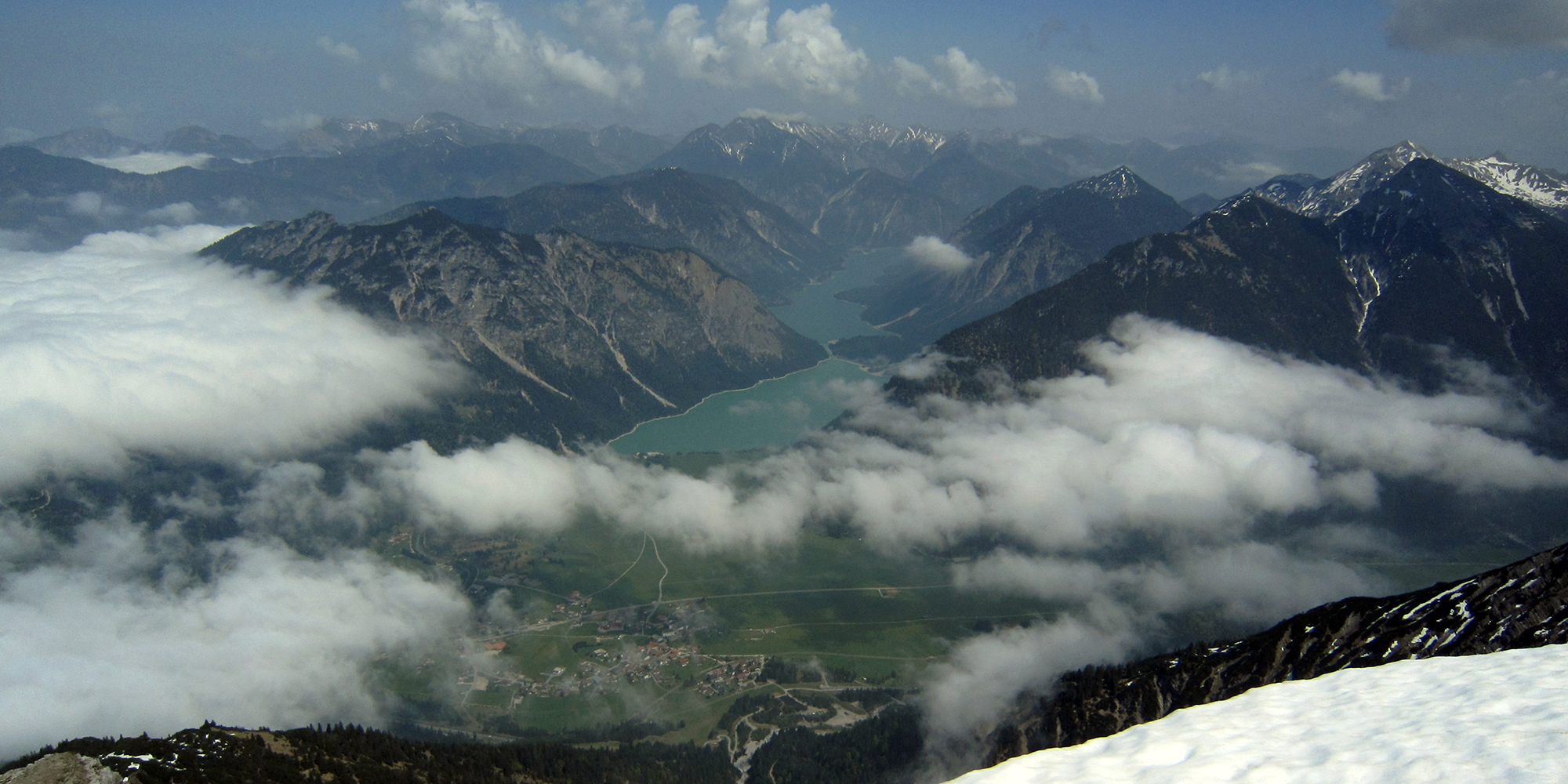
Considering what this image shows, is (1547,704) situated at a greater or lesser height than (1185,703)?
greater

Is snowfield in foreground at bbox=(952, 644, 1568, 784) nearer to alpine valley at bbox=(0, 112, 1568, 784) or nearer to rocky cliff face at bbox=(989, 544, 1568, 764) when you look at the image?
rocky cliff face at bbox=(989, 544, 1568, 764)

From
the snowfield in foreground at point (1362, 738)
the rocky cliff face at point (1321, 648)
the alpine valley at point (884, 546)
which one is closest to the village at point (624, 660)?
the alpine valley at point (884, 546)

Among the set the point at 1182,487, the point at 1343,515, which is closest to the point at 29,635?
the point at 1182,487

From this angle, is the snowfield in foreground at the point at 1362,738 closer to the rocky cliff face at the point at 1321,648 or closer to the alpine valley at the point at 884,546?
the rocky cliff face at the point at 1321,648

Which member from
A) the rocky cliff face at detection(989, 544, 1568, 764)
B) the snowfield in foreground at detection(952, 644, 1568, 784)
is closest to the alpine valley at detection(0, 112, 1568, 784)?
the rocky cliff face at detection(989, 544, 1568, 764)

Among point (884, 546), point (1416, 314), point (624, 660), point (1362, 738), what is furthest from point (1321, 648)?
point (1416, 314)

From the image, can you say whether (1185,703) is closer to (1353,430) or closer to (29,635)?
(1353,430)
